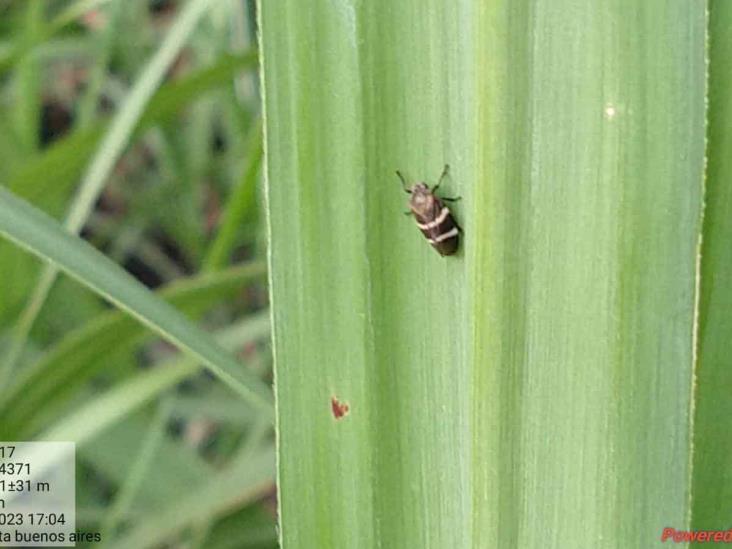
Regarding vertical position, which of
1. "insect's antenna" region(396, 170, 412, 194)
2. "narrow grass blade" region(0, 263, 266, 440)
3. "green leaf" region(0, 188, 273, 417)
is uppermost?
"insect's antenna" region(396, 170, 412, 194)

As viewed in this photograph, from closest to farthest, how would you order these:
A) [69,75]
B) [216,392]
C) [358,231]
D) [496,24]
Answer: [496,24], [358,231], [216,392], [69,75]

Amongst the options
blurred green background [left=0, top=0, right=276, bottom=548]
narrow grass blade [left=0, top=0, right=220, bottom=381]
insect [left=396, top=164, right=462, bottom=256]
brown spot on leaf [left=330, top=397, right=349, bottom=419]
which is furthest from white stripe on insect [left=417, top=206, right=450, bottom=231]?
narrow grass blade [left=0, top=0, right=220, bottom=381]

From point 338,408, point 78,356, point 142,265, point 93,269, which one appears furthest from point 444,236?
point 142,265

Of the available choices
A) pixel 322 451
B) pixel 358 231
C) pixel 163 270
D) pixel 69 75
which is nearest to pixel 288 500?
pixel 322 451

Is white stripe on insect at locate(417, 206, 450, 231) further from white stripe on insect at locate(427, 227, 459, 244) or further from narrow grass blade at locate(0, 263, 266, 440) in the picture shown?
narrow grass blade at locate(0, 263, 266, 440)

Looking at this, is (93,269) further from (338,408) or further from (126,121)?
(126,121)

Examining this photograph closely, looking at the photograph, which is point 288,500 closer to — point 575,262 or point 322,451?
point 322,451

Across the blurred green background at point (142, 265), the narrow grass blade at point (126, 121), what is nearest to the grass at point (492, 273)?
the blurred green background at point (142, 265)
